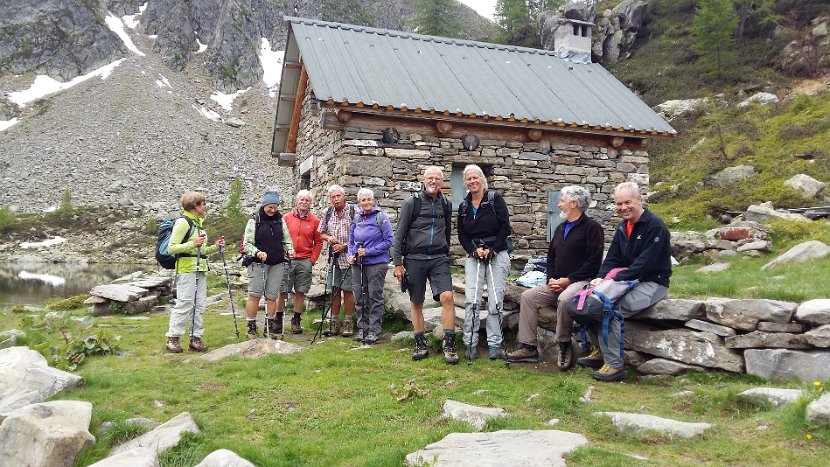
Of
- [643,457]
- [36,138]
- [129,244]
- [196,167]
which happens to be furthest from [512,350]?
[36,138]

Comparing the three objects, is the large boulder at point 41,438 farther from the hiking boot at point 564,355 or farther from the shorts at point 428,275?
the hiking boot at point 564,355

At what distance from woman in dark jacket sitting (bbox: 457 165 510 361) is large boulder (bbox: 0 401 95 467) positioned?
3.72m

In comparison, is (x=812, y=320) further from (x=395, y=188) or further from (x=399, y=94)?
(x=399, y=94)

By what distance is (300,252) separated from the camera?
841cm

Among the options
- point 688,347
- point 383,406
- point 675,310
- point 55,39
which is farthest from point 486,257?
point 55,39

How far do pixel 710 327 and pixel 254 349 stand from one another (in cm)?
496

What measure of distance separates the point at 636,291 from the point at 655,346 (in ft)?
1.98

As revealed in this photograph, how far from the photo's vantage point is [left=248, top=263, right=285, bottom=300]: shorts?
7.92 m

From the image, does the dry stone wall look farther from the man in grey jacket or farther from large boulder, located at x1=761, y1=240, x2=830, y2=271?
the man in grey jacket

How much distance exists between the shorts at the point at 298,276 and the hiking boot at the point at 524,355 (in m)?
3.52

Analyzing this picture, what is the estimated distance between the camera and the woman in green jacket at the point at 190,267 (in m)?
6.99

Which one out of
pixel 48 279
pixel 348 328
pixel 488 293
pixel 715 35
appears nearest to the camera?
pixel 488 293

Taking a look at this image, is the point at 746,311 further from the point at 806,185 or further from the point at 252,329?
the point at 806,185

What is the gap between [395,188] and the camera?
10461mm
